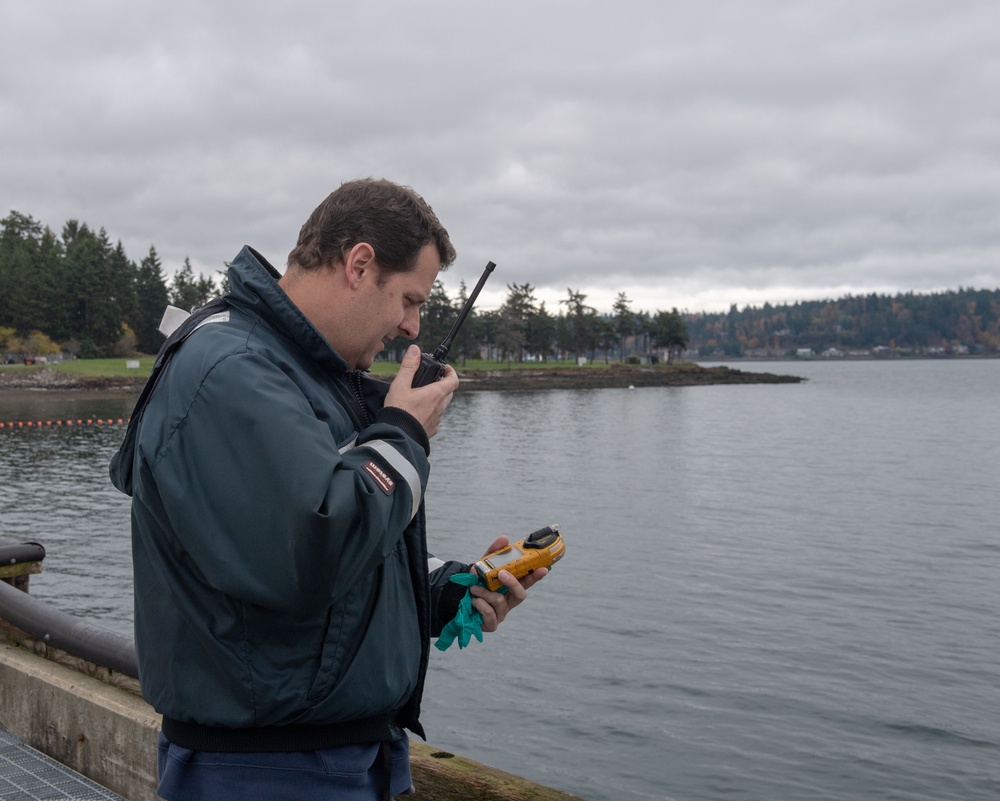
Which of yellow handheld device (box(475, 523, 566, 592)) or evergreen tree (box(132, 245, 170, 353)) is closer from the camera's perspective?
yellow handheld device (box(475, 523, 566, 592))

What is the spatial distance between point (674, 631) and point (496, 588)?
13.9 meters

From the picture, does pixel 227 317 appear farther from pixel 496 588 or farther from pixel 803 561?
pixel 803 561

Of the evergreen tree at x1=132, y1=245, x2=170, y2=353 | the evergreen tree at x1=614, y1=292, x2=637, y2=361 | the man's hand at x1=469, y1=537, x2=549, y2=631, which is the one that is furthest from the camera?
the evergreen tree at x1=614, y1=292, x2=637, y2=361

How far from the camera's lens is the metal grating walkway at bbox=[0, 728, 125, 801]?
426 centimetres

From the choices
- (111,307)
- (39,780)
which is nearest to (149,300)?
(111,307)

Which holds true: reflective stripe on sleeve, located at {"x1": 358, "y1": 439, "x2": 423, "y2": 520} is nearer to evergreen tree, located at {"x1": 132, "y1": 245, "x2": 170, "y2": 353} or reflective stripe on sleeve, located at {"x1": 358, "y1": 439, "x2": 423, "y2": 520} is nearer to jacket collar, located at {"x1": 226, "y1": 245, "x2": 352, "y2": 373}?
jacket collar, located at {"x1": 226, "y1": 245, "x2": 352, "y2": 373}

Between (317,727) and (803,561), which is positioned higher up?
(317,727)

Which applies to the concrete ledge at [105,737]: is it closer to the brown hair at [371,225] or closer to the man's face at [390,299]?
the man's face at [390,299]

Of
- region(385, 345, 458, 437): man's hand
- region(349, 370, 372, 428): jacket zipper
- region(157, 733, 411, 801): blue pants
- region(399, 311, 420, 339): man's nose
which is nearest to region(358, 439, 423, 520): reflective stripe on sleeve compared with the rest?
region(385, 345, 458, 437): man's hand

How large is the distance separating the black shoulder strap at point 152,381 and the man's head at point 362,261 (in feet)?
0.67

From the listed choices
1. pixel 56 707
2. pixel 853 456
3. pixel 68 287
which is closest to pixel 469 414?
pixel 853 456

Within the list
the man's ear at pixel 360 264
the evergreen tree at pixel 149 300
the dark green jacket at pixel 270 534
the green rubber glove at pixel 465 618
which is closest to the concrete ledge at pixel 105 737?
the green rubber glove at pixel 465 618

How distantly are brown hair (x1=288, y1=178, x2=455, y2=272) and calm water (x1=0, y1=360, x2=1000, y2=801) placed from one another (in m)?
9.54

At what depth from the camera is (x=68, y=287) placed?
99250 mm
